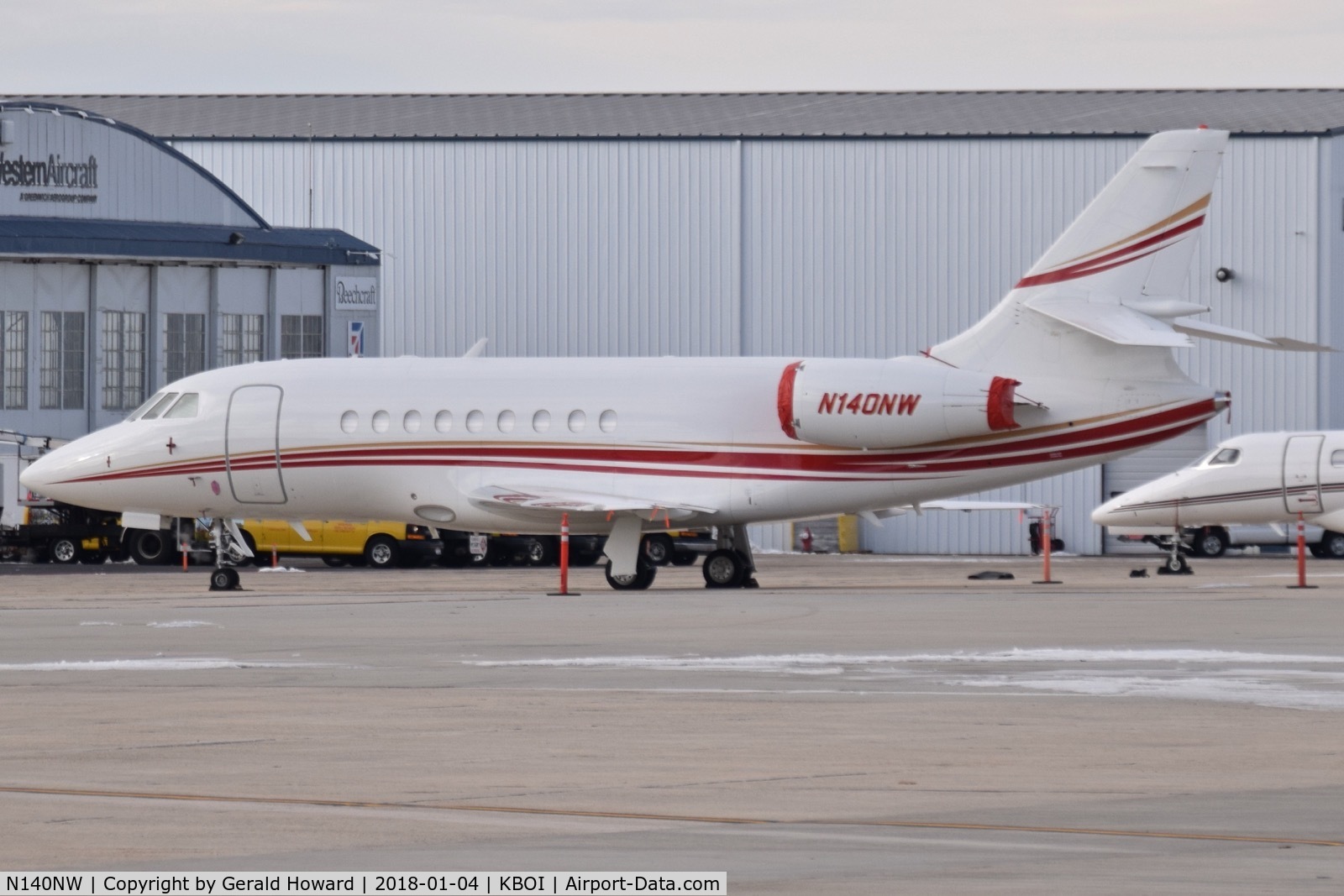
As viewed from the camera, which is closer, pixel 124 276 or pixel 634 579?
pixel 634 579

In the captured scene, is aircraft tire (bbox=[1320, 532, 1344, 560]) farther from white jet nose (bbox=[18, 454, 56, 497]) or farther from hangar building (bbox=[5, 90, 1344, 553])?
white jet nose (bbox=[18, 454, 56, 497])

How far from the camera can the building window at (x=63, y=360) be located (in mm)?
43500

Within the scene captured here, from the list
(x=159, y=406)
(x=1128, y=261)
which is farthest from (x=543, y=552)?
(x=1128, y=261)

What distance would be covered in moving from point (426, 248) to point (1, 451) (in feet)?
51.8

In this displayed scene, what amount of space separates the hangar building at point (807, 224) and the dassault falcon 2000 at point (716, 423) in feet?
77.1

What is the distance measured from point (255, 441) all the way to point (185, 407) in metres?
1.37

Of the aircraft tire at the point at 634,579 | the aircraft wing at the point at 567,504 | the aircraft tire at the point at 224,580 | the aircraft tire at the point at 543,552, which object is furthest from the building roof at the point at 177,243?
the aircraft tire at the point at 634,579

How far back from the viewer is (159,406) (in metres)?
30.9

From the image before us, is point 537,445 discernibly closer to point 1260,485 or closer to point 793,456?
point 793,456

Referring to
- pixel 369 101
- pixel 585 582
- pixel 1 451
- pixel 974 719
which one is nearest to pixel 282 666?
pixel 974 719

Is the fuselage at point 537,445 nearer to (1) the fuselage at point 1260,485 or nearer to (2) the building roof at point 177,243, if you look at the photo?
(2) the building roof at point 177,243

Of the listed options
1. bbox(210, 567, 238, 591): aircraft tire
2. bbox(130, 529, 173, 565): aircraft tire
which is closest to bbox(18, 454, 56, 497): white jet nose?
bbox(210, 567, 238, 591): aircraft tire

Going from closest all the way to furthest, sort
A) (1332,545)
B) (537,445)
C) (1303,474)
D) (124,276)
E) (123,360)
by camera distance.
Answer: (537,445) < (1303,474) < (124,276) < (123,360) < (1332,545)

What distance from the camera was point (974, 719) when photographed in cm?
1321
